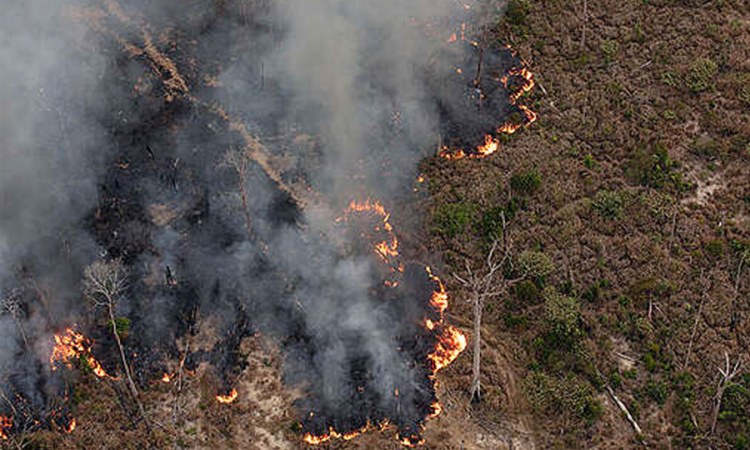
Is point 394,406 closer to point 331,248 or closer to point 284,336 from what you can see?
point 284,336

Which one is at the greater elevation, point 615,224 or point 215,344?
point 615,224

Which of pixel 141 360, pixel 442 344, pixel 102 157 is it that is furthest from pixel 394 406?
pixel 102 157

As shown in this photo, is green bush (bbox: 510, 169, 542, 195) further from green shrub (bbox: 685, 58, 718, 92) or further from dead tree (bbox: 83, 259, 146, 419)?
dead tree (bbox: 83, 259, 146, 419)

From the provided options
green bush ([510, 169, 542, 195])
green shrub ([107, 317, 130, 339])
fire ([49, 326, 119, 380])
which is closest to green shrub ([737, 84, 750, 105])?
green bush ([510, 169, 542, 195])

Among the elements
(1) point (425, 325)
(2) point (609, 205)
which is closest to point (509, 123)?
(2) point (609, 205)

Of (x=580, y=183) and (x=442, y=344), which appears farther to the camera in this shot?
(x=580, y=183)
